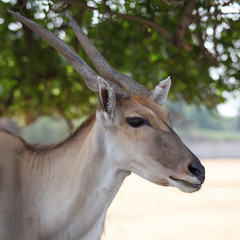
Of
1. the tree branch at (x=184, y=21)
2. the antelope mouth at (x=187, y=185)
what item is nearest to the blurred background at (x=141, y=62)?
the tree branch at (x=184, y=21)

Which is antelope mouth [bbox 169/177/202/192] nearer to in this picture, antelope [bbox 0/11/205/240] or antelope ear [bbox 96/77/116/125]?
antelope [bbox 0/11/205/240]

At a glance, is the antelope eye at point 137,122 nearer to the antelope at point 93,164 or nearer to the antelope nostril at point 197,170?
the antelope at point 93,164

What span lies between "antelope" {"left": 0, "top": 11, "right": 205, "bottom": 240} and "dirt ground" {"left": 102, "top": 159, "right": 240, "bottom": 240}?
15.2ft

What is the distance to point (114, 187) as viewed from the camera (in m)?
4.36

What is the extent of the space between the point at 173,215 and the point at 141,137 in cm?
1263

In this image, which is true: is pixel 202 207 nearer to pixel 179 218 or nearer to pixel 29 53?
pixel 179 218

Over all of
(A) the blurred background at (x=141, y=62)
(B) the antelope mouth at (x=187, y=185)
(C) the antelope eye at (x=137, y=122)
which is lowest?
(A) the blurred background at (x=141, y=62)

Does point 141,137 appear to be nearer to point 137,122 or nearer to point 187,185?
point 137,122

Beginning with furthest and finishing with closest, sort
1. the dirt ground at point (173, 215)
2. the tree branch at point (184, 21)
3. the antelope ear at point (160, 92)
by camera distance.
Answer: the dirt ground at point (173, 215) → the tree branch at point (184, 21) → the antelope ear at point (160, 92)

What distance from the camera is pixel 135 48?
929 centimetres

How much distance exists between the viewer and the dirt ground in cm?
1290

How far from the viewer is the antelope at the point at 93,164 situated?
413 cm

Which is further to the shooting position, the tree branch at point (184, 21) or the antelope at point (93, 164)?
the tree branch at point (184, 21)

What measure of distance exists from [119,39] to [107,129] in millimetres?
4425
